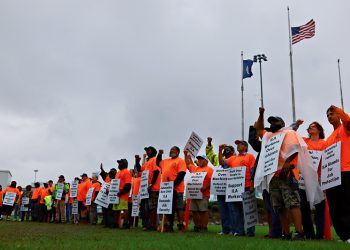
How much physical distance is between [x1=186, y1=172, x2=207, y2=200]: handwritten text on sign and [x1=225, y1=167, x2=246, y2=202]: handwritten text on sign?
1.96m

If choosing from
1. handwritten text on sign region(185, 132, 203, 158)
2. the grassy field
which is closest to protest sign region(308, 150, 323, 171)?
the grassy field

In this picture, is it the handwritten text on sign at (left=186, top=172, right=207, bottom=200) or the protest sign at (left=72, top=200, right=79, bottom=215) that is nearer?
the handwritten text on sign at (left=186, top=172, right=207, bottom=200)

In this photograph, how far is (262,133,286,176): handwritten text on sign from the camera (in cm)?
752

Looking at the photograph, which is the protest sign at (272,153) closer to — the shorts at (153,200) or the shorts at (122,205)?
the shorts at (153,200)

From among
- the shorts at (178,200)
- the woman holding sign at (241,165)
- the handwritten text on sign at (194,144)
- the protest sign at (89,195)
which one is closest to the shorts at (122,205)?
the shorts at (178,200)

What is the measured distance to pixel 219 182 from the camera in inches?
427

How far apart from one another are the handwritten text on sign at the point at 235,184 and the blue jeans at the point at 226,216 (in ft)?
1.06

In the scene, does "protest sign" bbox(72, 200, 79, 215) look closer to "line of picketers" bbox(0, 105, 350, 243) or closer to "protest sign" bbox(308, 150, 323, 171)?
"line of picketers" bbox(0, 105, 350, 243)

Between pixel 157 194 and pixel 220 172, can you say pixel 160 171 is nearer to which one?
pixel 157 194

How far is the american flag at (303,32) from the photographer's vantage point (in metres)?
26.3

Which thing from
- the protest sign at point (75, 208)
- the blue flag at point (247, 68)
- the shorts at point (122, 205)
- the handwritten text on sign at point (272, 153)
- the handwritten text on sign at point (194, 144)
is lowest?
the shorts at point (122, 205)

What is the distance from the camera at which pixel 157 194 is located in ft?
37.4

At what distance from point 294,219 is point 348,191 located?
3.52ft

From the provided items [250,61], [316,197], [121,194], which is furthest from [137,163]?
[250,61]
